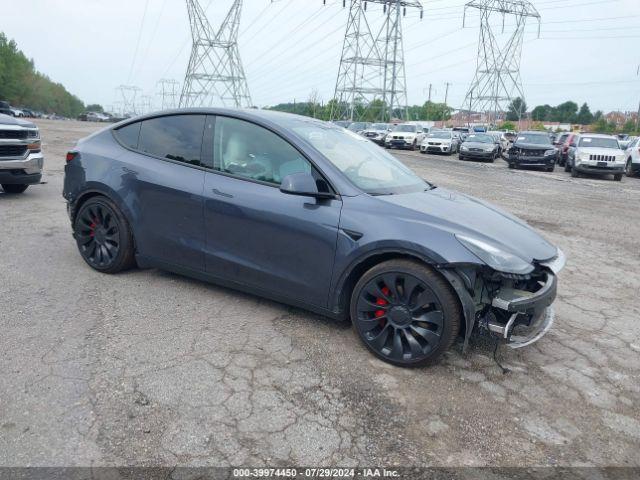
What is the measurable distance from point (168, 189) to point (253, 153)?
80 centimetres

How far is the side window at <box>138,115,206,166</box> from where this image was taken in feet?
13.8

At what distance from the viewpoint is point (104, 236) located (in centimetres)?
461

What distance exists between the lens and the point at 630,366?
349 cm

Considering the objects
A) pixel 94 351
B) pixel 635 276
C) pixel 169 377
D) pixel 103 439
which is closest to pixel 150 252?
pixel 94 351

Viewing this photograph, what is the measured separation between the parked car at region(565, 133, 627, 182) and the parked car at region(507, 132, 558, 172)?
144cm

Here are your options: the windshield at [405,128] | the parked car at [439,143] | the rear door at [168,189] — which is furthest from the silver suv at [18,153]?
the windshield at [405,128]

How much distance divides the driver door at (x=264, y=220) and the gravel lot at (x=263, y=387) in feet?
1.23

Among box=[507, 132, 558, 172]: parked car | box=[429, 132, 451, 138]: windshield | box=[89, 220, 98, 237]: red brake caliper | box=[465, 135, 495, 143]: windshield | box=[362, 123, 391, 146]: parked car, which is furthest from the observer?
box=[362, 123, 391, 146]: parked car

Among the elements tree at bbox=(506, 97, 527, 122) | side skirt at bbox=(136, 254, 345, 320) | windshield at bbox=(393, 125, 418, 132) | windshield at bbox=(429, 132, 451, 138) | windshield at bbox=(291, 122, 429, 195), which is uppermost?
tree at bbox=(506, 97, 527, 122)

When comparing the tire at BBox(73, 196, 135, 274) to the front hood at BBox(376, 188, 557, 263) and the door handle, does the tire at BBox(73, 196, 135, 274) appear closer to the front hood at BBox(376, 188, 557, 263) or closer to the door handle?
the door handle

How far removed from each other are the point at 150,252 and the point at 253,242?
1.15 meters

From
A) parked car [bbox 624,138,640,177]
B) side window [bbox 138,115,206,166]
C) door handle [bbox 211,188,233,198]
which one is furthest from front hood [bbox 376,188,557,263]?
parked car [bbox 624,138,640,177]

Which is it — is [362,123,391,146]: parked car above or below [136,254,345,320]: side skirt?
above

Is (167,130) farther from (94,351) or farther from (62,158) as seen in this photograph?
(62,158)
